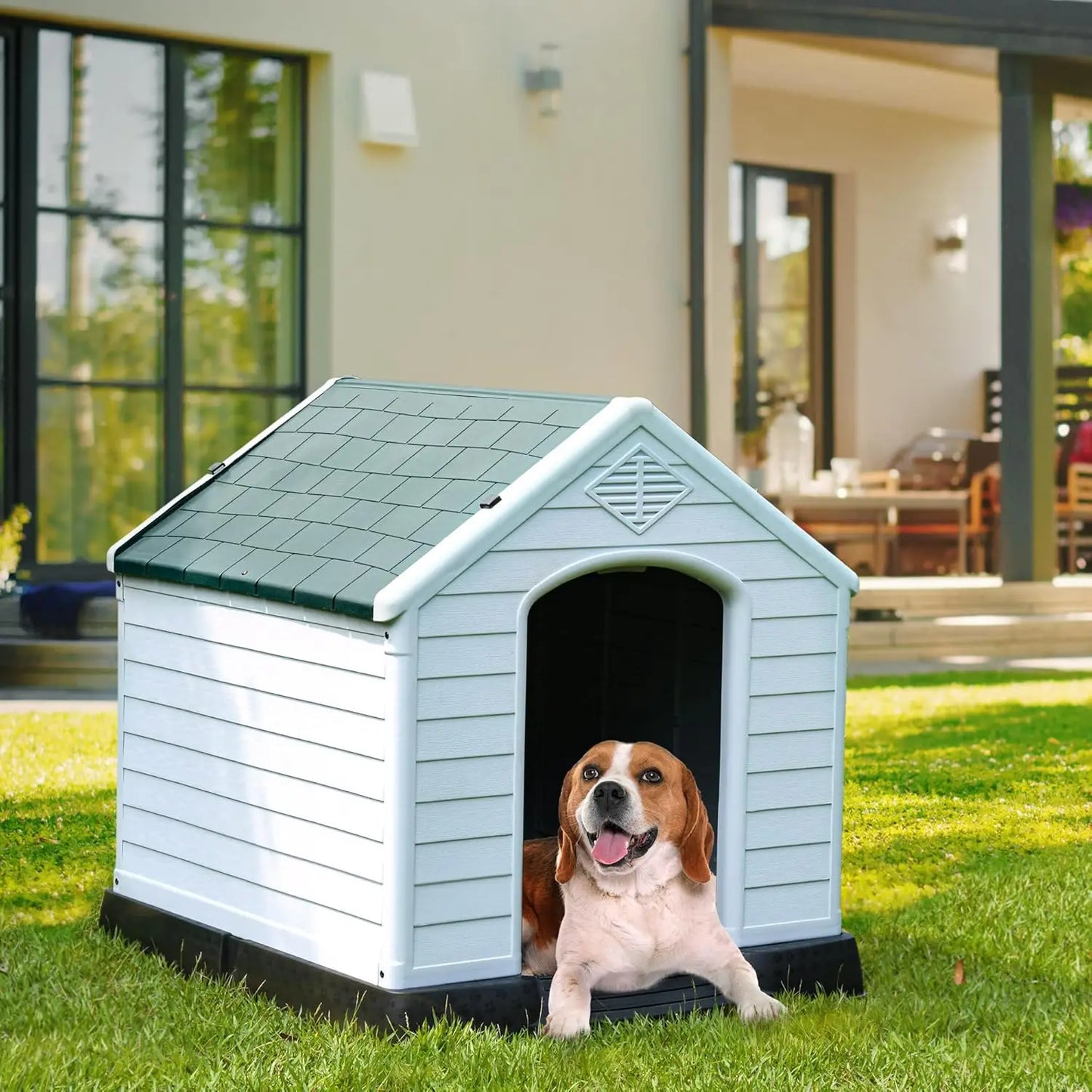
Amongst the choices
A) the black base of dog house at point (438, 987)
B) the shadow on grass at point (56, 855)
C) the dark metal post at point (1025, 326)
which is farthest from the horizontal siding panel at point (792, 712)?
the dark metal post at point (1025, 326)

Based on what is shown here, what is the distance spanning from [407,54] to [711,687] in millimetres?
7359

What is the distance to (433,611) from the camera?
3.54 metres

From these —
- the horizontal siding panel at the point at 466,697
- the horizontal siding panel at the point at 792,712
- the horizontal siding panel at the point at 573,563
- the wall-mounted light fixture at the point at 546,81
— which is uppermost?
the wall-mounted light fixture at the point at 546,81

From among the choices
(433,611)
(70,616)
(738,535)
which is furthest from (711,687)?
(70,616)

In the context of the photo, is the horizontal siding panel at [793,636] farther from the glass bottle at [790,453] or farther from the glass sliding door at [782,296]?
the glass sliding door at [782,296]

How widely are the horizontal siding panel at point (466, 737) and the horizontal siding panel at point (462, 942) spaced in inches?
13.6

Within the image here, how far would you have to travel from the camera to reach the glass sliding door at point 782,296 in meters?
15.1

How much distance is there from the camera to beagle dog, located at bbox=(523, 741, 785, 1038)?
12.2 ft

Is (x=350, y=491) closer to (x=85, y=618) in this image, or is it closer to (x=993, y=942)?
(x=993, y=942)

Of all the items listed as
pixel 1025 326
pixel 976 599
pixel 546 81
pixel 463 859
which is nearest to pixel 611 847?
pixel 463 859

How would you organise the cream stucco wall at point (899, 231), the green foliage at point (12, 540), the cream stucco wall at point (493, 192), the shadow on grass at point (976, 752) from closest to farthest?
the shadow on grass at point (976, 752), the green foliage at point (12, 540), the cream stucco wall at point (493, 192), the cream stucco wall at point (899, 231)

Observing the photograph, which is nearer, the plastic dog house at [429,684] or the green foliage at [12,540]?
the plastic dog house at [429,684]

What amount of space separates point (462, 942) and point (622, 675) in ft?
3.98

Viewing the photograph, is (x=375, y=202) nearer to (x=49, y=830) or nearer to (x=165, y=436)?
(x=165, y=436)
